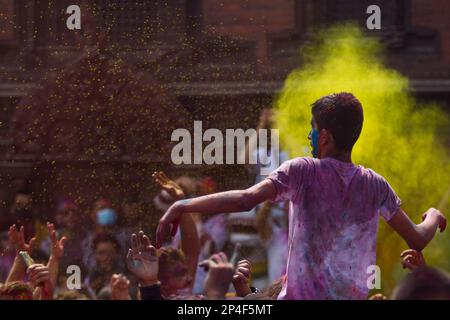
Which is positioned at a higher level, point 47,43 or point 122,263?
point 47,43

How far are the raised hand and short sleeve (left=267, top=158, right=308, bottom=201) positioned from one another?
128 inches

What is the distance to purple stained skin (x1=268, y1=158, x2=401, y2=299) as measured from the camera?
3443 mm

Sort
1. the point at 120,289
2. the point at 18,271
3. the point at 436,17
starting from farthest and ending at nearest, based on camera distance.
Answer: the point at 436,17, the point at 18,271, the point at 120,289

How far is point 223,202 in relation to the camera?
3.34 meters

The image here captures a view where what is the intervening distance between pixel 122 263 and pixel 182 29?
71.2 inches

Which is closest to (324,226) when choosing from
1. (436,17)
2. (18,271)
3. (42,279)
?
(42,279)

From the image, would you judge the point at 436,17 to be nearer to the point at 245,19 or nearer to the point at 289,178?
the point at 245,19

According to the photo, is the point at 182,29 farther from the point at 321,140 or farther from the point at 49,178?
the point at 321,140

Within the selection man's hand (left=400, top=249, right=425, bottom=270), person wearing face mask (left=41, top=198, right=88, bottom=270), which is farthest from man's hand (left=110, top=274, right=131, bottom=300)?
person wearing face mask (left=41, top=198, right=88, bottom=270)

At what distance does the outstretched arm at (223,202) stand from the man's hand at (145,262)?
0.68 meters

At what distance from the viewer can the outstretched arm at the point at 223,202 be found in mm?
3270

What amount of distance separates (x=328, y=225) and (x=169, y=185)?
3.52 meters
